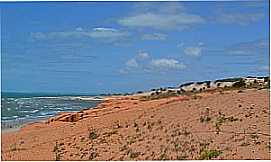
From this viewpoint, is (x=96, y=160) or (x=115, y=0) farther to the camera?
(x=96, y=160)

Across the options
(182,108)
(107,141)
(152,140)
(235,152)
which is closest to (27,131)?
(182,108)

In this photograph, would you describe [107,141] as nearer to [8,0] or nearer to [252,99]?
[252,99]

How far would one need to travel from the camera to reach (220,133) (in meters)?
4.86

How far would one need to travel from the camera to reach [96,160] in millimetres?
4285

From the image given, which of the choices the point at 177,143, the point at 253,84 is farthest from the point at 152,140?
the point at 253,84

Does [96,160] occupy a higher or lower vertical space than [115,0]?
lower

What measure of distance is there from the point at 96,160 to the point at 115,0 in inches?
63.4

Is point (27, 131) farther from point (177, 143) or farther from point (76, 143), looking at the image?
point (177, 143)

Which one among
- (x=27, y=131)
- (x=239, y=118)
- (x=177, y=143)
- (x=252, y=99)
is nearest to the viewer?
(x=177, y=143)

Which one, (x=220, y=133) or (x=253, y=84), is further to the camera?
(x=253, y=84)

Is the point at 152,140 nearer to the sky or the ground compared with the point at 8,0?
nearer to the ground

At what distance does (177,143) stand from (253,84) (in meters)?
7.05

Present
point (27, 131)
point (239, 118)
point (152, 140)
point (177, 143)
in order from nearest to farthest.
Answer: point (177, 143) < point (152, 140) < point (239, 118) < point (27, 131)

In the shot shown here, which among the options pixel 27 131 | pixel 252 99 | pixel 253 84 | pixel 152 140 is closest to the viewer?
pixel 152 140
